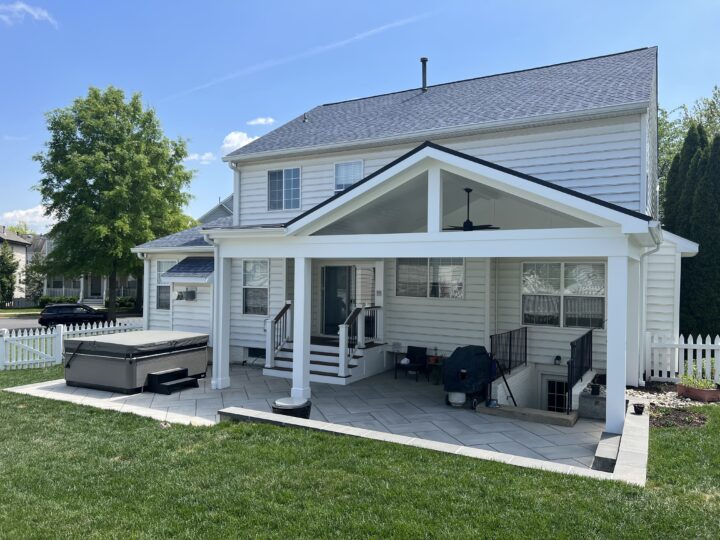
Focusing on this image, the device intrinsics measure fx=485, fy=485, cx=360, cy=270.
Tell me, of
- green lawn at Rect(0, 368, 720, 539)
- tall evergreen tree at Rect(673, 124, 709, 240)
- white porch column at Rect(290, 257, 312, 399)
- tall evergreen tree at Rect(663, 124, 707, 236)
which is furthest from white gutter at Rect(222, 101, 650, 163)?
tall evergreen tree at Rect(663, 124, 707, 236)

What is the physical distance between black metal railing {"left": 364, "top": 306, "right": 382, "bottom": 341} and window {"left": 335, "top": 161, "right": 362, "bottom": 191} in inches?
117

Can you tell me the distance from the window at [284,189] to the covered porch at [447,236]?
9.43ft

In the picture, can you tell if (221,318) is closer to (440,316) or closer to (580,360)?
(440,316)

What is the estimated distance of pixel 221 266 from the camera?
9.52m

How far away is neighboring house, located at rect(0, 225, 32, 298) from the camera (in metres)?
42.1

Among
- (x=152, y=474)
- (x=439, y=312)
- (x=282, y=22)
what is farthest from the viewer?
(x=282, y=22)

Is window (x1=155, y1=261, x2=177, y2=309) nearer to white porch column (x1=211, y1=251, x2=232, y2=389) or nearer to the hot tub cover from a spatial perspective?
the hot tub cover

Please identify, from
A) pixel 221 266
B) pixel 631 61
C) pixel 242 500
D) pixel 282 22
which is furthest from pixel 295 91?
pixel 242 500

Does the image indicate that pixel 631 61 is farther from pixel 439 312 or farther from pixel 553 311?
pixel 439 312

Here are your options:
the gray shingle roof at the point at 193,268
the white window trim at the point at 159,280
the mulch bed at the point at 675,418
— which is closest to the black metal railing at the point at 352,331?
the gray shingle roof at the point at 193,268

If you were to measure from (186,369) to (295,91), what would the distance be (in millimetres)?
10012

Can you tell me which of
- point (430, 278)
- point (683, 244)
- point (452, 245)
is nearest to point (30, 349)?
point (430, 278)

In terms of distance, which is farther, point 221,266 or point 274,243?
point 221,266

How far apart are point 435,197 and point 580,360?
161 inches
